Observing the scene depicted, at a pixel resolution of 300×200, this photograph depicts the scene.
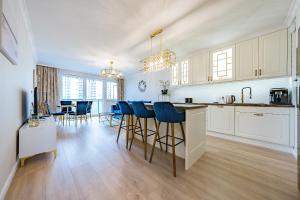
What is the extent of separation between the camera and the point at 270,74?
2523 mm

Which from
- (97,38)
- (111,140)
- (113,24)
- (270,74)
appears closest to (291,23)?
(270,74)

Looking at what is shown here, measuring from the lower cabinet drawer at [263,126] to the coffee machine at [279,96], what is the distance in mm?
362

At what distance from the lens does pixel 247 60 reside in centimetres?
282

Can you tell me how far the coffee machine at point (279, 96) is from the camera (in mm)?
2414

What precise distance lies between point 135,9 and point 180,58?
265 cm

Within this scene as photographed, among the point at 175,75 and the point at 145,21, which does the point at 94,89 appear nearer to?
the point at 175,75

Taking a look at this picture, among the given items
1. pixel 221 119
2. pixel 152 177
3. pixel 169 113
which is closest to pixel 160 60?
pixel 169 113

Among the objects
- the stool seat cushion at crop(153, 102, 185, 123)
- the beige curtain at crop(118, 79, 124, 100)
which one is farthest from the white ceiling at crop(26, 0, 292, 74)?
the beige curtain at crop(118, 79, 124, 100)

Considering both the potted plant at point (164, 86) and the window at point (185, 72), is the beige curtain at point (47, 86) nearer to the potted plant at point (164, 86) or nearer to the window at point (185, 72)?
the potted plant at point (164, 86)

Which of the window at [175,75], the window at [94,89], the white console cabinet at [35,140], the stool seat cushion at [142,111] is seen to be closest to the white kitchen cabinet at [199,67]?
the window at [175,75]

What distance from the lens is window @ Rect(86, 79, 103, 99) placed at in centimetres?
681

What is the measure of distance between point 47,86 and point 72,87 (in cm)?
102

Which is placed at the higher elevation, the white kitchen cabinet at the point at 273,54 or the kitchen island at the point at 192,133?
the white kitchen cabinet at the point at 273,54

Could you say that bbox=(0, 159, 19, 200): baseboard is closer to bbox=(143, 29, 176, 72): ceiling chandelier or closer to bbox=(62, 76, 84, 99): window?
bbox=(143, 29, 176, 72): ceiling chandelier
